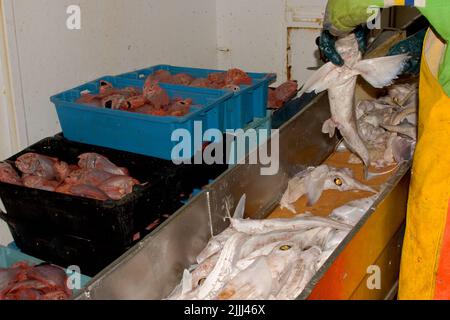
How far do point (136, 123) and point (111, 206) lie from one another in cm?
55

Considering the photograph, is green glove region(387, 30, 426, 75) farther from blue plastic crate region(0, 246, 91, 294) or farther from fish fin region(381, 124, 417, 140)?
blue plastic crate region(0, 246, 91, 294)

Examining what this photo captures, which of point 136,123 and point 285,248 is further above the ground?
point 136,123

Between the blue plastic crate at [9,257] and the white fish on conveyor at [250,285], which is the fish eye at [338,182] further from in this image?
the blue plastic crate at [9,257]

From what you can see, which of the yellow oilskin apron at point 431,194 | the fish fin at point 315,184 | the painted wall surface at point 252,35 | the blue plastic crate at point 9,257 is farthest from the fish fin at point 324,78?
the painted wall surface at point 252,35

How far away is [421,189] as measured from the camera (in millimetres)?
1687

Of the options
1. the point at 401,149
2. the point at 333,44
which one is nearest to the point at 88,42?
the point at 333,44

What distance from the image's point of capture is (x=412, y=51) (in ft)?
7.80

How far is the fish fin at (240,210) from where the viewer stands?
2.28m

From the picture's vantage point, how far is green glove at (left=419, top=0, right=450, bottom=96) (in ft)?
5.13

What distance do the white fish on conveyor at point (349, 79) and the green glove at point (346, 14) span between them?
0.26m

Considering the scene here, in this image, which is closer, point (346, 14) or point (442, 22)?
point (442, 22)

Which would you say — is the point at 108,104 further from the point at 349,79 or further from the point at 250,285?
the point at 250,285
